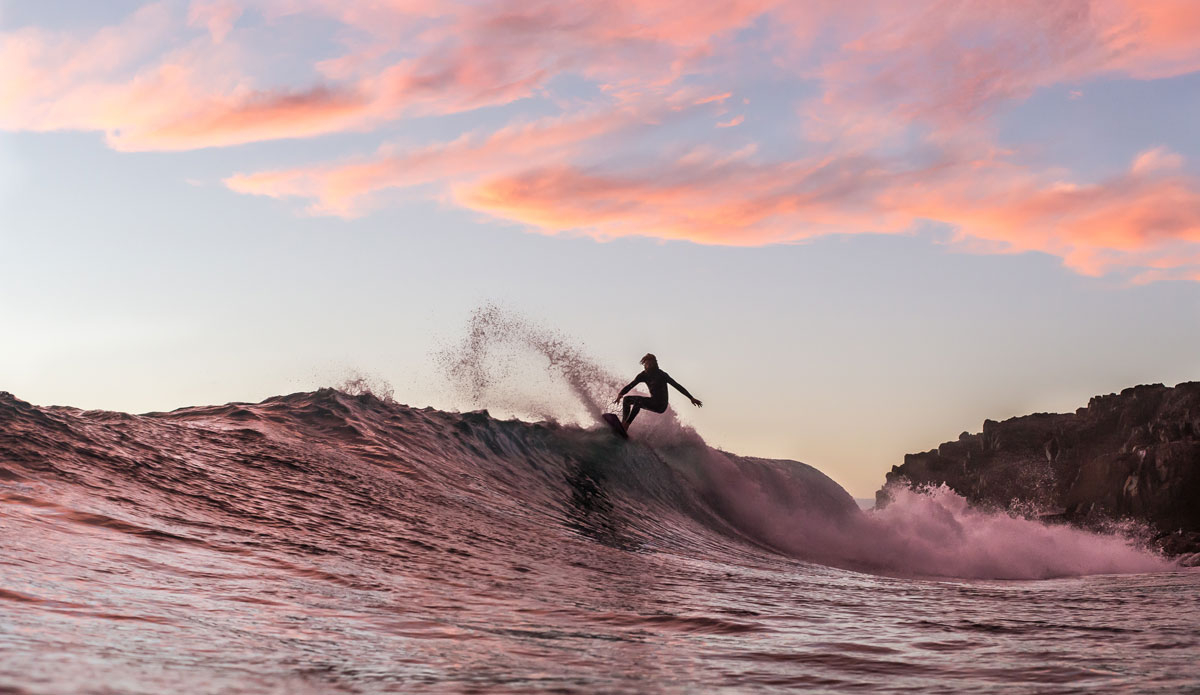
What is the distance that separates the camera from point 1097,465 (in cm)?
3519

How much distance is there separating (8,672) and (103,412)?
9358 millimetres

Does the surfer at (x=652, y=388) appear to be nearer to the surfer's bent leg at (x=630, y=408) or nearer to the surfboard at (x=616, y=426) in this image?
the surfer's bent leg at (x=630, y=408)

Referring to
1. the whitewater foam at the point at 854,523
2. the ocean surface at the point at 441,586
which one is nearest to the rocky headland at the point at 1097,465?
the whitewater foam at the point at 854,523

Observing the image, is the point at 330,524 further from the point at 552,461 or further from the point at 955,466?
the point at 955,466

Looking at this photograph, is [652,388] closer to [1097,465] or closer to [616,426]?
[616,426]

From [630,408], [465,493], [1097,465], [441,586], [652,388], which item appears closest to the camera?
[441,586]

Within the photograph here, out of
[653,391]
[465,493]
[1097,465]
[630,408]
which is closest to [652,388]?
[653,391]

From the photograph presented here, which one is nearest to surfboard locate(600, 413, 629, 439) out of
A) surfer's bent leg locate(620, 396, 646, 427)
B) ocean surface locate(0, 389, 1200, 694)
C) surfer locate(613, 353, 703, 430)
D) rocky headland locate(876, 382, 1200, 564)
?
surfer's bent leg locate(620, 396, 646, 427)

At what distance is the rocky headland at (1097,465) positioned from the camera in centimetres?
3066

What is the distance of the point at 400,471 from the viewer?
12.0m

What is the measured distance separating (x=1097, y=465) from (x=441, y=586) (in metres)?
35.9

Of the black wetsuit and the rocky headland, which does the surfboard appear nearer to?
the black wetsuit

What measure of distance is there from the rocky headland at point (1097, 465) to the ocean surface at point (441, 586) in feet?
34.7

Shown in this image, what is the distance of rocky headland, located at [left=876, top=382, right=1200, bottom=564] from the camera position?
30656mm
